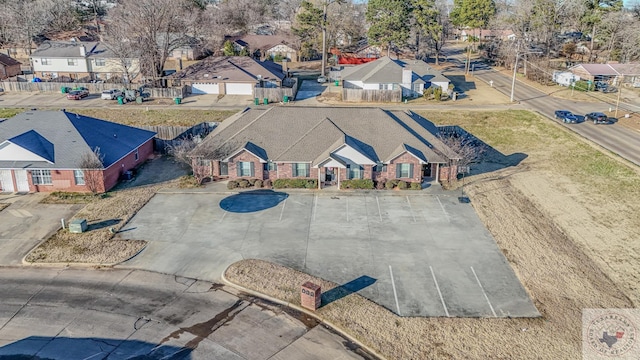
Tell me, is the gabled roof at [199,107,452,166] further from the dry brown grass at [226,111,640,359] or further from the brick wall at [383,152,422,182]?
the dry brown grass at [226,111,640,359]

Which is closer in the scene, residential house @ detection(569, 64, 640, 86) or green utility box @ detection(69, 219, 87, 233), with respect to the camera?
green utility box @ detection(69, 219, 87, 233)

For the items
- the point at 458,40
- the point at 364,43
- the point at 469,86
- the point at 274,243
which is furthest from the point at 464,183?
the point at 458,40

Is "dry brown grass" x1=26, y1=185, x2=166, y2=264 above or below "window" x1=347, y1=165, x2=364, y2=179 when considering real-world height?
below

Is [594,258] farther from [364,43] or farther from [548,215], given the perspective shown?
[364,43]

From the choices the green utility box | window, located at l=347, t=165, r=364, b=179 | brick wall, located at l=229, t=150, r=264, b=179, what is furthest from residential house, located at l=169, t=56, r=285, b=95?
the green utility box

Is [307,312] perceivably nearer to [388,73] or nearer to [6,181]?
[6,181]

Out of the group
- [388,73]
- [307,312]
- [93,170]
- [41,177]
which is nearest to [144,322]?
[307,312]

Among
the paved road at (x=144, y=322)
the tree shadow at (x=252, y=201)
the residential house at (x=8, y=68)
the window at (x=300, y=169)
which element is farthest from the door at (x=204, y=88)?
the paved road at (x=144, y=322)
